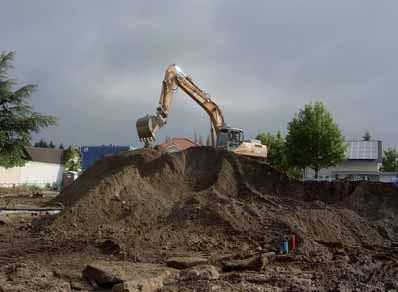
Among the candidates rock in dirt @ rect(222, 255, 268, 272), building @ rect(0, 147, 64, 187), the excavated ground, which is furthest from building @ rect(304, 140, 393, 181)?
rock in dirt @ rect(222, 255, 268, 272)

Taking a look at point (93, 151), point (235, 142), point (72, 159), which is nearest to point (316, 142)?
point (235, 142)

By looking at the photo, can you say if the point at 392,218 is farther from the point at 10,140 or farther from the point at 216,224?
the point at 10,140

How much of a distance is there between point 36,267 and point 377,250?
7.90 meters

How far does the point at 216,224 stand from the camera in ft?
40.7

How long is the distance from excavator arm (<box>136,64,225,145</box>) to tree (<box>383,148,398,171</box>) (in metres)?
38.6

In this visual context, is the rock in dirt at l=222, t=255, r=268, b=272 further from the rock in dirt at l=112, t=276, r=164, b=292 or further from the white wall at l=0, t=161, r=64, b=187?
the white wall at l=0, t=161, r=64, b=187

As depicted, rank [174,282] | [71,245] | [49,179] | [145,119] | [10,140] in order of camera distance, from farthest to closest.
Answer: [49,179]
[10,140]
[145,119]
[71,245]
[174,282]

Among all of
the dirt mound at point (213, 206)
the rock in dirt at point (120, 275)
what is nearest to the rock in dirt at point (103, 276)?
the rock in dirt at point (120, 275)

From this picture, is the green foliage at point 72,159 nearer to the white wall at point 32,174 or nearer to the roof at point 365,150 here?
the white wall at point 32,174

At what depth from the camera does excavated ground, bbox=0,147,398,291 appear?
30.1 ft

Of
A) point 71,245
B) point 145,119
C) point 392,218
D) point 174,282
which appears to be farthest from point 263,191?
point 174,282

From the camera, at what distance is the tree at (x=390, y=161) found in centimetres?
5672

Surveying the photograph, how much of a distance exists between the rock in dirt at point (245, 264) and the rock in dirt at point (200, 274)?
55 cm

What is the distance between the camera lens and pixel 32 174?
51.8 metres
